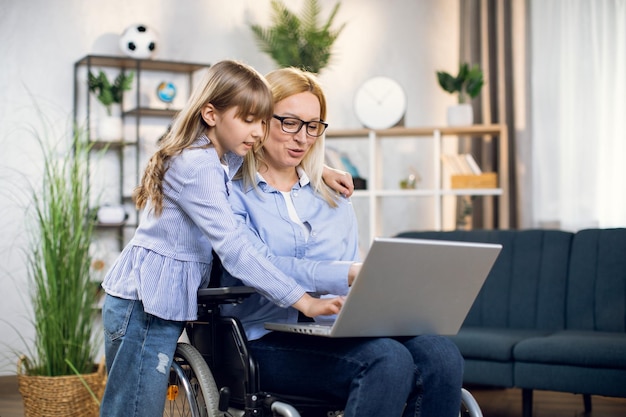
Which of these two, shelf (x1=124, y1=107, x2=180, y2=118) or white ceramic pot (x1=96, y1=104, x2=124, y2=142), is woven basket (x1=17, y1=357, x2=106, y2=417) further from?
shelf (x1=124, y1=107, x2=180, y2=118)

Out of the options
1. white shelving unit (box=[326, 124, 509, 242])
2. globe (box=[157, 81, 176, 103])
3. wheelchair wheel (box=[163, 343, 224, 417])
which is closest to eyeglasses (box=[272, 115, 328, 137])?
wheelchair wheel (box=[163, 343, 224, 417])

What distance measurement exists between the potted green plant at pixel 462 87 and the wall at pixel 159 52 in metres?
0.90

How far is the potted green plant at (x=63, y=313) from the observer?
133 inches

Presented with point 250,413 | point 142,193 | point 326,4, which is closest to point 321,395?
point 250,413

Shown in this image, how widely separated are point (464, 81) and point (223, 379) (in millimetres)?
3442

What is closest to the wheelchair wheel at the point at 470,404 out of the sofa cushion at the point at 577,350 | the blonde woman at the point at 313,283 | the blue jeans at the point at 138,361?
the blonde woman at the point at 313,283

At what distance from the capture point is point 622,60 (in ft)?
15.9

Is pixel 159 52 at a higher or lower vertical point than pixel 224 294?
higher

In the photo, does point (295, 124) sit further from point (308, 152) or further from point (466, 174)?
point (466, 174)

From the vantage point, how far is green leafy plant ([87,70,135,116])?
504cm

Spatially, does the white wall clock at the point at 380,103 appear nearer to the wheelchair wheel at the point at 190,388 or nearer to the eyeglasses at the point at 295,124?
the eyeglasses at the point at 295,124

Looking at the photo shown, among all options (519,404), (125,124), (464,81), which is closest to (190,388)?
(519,404)

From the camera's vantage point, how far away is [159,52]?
5496 mm

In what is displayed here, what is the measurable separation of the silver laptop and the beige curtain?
3.51 meters
